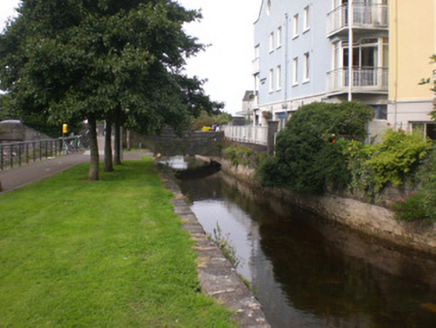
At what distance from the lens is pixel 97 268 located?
600 cm

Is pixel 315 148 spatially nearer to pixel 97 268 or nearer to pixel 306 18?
pixel 97 268

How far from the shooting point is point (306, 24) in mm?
26422

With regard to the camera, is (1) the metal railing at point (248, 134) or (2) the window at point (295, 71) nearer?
(1) the metal railing at point (248, 134)

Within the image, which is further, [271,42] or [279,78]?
[271,42]

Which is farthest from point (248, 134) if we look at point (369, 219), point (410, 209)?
point (410, 209)

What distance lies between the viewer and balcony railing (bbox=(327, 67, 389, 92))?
2052 centimetres

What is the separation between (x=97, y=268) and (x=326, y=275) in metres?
5.87

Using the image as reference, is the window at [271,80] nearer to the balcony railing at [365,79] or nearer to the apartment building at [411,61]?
the balcony railing at [365,79]

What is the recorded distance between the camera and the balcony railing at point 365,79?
67.3 feet

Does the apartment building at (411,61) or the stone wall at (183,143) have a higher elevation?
the apartment building at (411,61)

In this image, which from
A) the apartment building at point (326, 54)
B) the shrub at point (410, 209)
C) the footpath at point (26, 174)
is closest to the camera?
the shrub at point (410, 209)

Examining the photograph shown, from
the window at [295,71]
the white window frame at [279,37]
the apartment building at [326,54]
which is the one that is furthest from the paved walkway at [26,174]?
the white window frame at [279,37]

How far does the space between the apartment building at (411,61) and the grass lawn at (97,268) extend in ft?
32.9

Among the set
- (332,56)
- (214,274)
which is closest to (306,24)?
(332,56)
